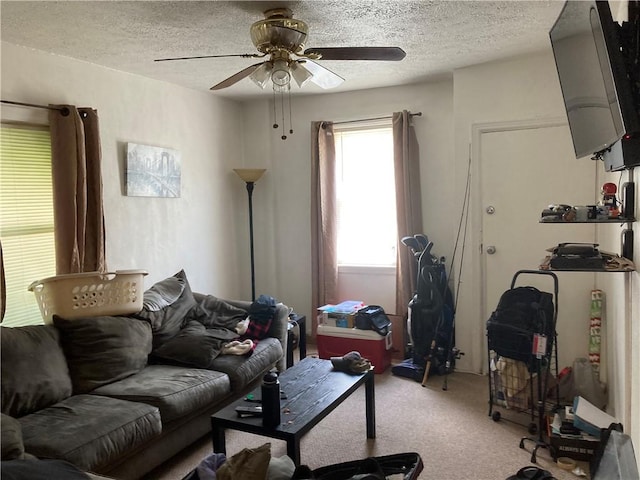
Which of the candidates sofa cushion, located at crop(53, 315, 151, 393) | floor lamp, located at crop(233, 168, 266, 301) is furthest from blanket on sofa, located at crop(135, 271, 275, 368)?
floor lamp, located at crop(233, 168, 266, 301)

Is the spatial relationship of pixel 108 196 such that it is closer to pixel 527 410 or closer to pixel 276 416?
pixel 276 416

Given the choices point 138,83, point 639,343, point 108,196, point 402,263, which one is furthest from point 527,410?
point 138,83

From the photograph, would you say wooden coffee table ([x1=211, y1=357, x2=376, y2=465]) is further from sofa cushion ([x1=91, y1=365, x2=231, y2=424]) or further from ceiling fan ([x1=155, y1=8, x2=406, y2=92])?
ceiling fan ([x1=155, y1=8, x2=406, y2=92])

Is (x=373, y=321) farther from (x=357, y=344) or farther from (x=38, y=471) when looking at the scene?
(x=38, y=471)

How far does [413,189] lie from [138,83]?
2384 millimetres

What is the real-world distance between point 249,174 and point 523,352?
2924 millimetres

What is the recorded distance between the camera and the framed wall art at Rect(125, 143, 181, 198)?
3816mm

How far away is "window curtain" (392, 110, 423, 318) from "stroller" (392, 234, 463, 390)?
37cm

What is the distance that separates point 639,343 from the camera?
1.99 metres

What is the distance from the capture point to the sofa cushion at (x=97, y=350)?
274 centimetres

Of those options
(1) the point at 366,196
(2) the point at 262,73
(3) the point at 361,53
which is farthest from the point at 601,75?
(1) the point at 366,196

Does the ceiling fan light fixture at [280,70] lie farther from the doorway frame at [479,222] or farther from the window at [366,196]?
the window at [366,196]

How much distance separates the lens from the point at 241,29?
9.64 feet

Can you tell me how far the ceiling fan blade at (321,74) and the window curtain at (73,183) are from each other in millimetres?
1558
